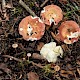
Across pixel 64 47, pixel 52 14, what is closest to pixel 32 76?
pixel 64 47

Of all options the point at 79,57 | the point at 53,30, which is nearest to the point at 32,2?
the point at 53,30

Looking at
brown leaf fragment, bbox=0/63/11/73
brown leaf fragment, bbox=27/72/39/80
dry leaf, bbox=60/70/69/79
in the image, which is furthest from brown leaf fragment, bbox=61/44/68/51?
brown leaf fragment, bbox=0/63/11/73

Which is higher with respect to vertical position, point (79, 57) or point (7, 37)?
point (7, 37)

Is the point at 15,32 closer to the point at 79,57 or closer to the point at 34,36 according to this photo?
the point at 34,36

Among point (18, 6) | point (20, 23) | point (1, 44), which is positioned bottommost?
point (1, 44)

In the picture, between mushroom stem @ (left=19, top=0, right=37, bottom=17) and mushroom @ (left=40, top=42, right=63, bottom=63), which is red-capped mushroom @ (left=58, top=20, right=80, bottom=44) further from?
mushroom stem @ (left=19, top=0, right=37, bottom=17)

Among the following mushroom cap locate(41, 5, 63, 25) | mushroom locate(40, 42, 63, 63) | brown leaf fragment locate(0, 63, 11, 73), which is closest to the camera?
brown leaf fragment locate(0, 63, 11, 73)

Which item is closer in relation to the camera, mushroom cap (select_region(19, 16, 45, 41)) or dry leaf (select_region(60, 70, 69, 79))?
dry leaf (select_region(60, 70, 69, 79))
